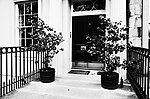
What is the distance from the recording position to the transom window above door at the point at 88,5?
573 cm

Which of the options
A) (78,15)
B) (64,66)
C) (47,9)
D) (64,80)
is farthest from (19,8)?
(64,80)

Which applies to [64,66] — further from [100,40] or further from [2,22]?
[2,22]

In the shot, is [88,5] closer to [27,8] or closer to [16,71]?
[27,8]

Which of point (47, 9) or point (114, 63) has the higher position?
point (47, 9)

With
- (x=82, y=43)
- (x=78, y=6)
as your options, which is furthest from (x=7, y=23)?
(x=82, y=43)

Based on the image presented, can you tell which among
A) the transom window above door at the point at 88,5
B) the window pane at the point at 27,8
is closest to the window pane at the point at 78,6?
the transom window above door at the point at 88,5

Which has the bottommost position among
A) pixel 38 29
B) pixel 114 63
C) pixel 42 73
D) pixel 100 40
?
pixel 42 73

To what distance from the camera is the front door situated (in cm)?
638

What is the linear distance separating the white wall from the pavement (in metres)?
2.57

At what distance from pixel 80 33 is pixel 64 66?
1.52m

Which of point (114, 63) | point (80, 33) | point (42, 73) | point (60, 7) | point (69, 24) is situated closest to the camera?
point (114, 63)

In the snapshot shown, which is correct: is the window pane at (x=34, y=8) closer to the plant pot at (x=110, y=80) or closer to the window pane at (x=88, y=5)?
the window pane at (x=88, y=5)

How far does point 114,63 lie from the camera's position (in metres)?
4.19

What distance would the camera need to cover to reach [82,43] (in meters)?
6.60
